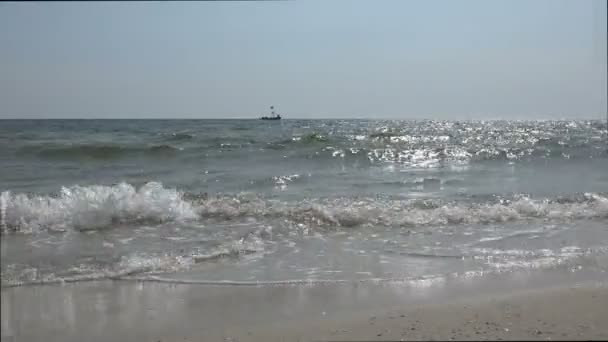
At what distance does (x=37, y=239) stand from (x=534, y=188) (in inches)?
387

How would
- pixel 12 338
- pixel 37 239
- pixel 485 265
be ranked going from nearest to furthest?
pixel 12 338 < pixel 485 265 < pixel 37 239

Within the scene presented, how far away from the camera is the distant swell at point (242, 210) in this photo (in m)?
6.96

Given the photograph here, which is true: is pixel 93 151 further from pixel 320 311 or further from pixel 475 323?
pixel 475 323

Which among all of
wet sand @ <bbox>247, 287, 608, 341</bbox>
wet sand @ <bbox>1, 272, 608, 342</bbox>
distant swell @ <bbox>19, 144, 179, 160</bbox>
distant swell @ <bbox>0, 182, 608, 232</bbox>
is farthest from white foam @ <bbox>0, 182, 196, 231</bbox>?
distant swell @ <bbox>19, 144, 179, 160</bbox>

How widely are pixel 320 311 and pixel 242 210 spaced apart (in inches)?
169

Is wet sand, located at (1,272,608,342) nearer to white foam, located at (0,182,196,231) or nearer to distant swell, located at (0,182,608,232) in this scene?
white foam, located at (0,182,196,231)

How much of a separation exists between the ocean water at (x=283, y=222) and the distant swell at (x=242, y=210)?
0.09ft

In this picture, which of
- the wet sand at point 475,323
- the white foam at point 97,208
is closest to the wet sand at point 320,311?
the wet sand at point 475,323

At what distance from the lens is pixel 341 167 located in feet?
50.2

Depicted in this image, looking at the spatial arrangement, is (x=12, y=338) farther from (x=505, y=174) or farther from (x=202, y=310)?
(x=505, y=174)

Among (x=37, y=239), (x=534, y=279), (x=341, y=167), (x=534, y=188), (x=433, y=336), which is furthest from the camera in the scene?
(x=341, y=167)

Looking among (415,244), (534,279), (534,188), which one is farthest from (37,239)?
(534,188)

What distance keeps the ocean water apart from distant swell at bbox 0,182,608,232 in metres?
0.03

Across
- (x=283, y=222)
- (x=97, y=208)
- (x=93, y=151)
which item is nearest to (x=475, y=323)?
(x=283, y=222)
